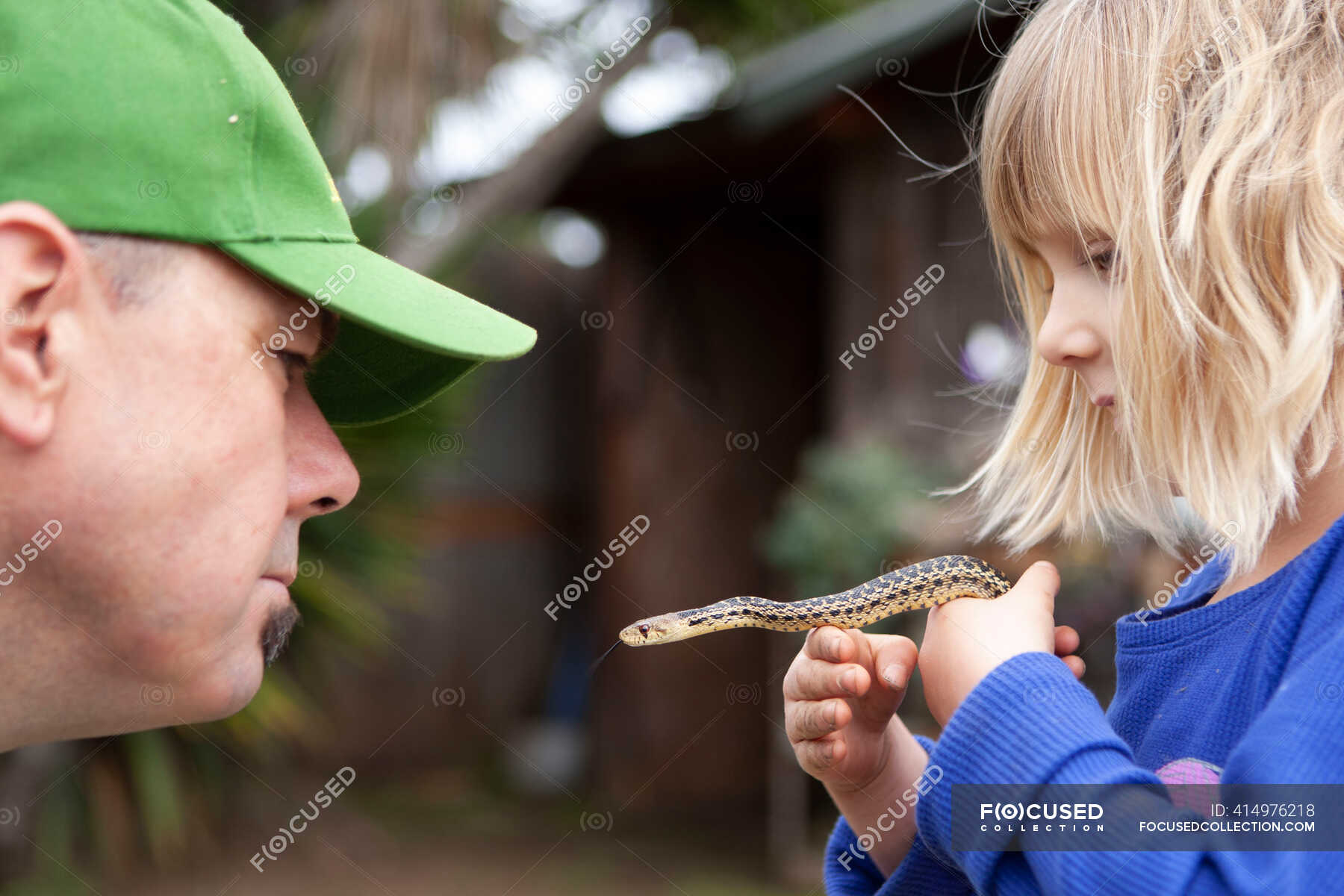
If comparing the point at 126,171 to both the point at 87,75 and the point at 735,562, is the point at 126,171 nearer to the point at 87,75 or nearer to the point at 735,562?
the point at 87,75

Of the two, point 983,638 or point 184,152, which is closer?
point 184,152

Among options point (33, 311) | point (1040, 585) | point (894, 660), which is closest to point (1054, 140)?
point (1040, 585)

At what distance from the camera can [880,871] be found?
2324 millimetres

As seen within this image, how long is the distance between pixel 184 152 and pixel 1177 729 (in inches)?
71.8

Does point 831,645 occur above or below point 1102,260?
below

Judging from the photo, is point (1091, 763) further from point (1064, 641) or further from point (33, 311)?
point (33, 311)

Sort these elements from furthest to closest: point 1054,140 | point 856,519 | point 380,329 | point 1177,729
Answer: point 856,519 → point 1054,140 → point 1177,729 → point 380,329

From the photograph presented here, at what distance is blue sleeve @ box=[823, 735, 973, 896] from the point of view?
6.85 ft

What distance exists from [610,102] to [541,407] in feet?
14.8

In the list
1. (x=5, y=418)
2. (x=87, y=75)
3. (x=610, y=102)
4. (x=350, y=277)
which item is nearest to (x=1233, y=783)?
(x=350, y=277)

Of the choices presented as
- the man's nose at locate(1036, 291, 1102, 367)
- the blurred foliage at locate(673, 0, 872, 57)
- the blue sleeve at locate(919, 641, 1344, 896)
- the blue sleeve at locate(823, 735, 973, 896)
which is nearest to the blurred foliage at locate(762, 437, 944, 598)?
the blurred foliage at locate(673, 0, 872, 57)

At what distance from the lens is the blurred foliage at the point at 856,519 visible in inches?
252

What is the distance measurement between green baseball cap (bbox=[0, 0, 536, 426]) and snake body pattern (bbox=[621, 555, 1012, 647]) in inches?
43.5

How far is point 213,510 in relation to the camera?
1439 mm
